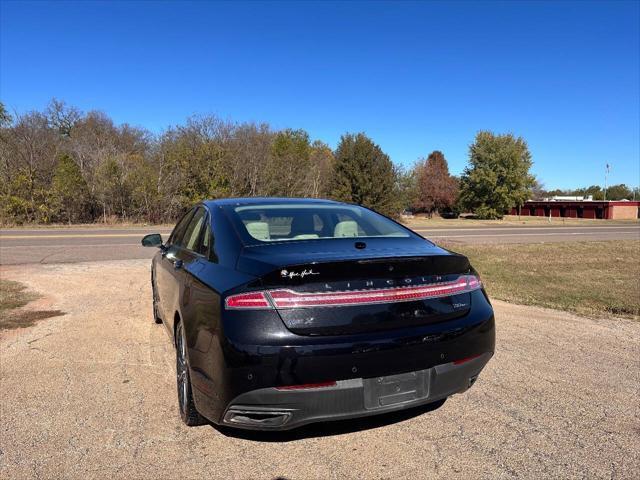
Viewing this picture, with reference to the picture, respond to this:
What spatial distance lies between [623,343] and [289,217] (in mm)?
4097

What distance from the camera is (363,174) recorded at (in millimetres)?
32000

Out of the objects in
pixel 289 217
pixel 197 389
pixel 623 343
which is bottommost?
pixel 623 343

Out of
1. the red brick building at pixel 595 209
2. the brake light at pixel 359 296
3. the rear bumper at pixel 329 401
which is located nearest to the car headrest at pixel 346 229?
the brake light at pixel 359 296

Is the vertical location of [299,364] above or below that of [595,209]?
below

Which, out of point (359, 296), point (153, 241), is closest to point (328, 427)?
point (359, 296)

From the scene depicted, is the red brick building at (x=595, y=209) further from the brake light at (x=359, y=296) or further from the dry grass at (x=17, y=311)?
the brake light at (x=359, y=296)

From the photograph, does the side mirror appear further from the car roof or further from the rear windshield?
the rear windshield

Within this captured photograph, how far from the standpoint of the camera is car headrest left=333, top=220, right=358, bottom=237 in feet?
12.0

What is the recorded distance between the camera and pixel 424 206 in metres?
58.6

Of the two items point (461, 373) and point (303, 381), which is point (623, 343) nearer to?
point (461, 373)

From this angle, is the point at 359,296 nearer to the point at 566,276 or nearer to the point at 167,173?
the point at 566,276

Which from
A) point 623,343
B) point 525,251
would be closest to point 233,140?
point 525,251

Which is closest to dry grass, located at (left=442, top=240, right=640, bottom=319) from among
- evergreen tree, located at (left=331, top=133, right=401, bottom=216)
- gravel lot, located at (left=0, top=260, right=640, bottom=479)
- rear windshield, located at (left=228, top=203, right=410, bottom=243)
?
gravel lot, located at (left=0, top=260, right=640, bottom=479)

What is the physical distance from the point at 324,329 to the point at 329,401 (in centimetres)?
39
